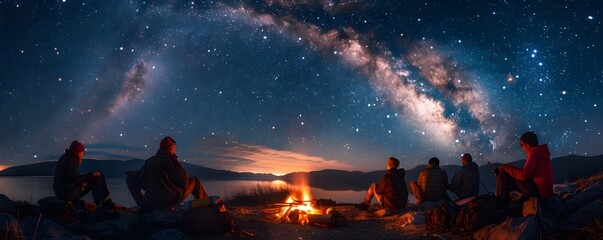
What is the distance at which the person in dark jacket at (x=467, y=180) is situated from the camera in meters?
12.5

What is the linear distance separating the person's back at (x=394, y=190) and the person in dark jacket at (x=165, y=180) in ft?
19.0

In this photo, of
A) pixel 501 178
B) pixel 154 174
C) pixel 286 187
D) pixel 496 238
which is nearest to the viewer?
pixel 496 238

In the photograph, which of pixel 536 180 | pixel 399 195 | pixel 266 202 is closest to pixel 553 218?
pixel 536 180

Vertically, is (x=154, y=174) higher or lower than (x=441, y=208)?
higher

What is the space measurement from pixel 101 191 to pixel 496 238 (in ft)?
23.5

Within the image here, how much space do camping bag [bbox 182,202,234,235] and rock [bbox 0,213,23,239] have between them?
2595 mm

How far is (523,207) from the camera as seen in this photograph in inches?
279

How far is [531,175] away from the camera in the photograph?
727 centimetres

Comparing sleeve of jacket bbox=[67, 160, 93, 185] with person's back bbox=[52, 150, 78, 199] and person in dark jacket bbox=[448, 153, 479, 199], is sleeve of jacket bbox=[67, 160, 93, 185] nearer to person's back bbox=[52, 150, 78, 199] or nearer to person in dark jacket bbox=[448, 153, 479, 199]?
person's back bbox=[52, 150, 78, 199]

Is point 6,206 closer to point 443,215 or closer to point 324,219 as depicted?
point 324,219

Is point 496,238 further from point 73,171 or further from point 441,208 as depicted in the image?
point 73,171

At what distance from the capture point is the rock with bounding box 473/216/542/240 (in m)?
6.00

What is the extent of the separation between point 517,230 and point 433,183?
6030 millimetres

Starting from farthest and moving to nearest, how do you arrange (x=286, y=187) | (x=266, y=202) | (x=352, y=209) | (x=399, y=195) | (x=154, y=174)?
(x=286, y=187) → (x=266, y=202) → (x=352, y=209) → (x=399, y=195) → (x=154, y=174)
